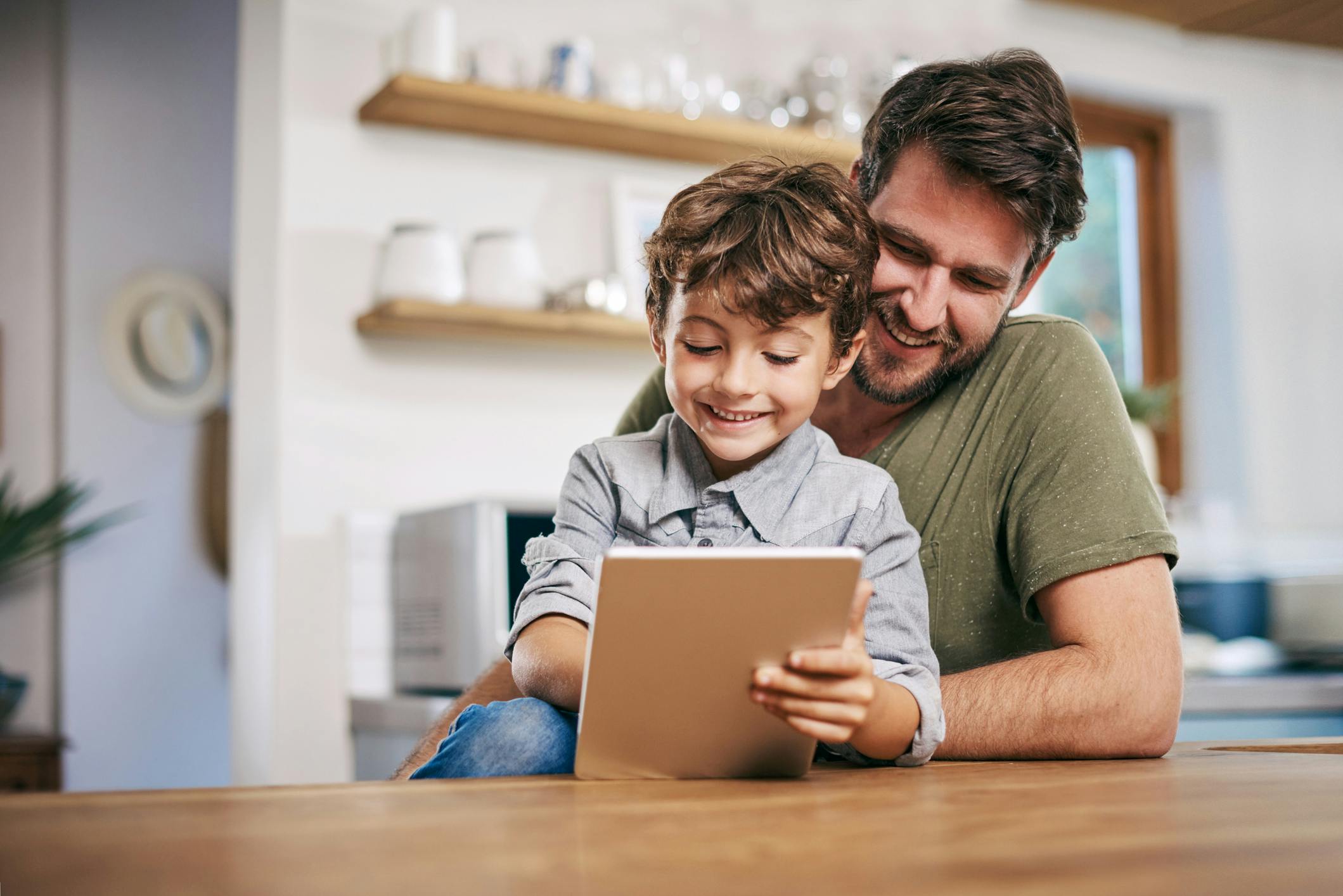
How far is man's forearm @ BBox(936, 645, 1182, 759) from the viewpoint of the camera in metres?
1.04

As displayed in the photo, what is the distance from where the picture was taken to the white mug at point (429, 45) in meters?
2.69

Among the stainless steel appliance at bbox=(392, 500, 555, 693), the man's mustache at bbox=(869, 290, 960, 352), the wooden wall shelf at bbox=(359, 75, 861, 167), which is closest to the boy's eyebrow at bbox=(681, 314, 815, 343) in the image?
the man's mustache at bbox=(869, 290, 960, 352)

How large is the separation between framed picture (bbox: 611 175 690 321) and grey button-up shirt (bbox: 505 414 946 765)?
1811mm

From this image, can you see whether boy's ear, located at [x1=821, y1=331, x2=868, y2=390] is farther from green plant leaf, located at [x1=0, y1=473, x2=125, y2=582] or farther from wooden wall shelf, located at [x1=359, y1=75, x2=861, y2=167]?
green plant leaf, located at [x1=0, y1=473, x2=125, y2=582]

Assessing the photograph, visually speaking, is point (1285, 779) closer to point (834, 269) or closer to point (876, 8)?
point (834, 269)

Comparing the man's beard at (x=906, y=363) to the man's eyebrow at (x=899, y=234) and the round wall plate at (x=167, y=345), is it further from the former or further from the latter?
the round wall plate at (x=167, y=345)

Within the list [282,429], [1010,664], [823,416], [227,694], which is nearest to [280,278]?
[282,429]

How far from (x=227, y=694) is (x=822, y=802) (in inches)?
164

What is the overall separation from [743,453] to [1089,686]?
1.14 feet

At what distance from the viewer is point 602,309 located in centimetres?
285

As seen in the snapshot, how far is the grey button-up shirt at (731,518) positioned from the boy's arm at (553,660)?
0.01 m

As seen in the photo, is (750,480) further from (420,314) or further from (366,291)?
(366,291)

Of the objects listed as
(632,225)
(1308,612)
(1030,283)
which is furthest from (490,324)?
(1308,612)

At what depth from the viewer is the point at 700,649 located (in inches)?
29.8
